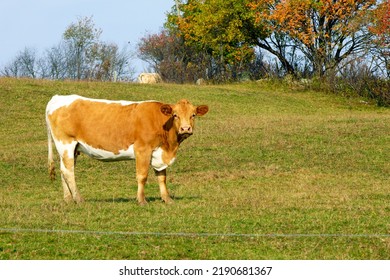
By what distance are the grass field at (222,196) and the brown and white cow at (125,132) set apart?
70 cm

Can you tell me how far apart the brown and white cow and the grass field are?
703 millimetres

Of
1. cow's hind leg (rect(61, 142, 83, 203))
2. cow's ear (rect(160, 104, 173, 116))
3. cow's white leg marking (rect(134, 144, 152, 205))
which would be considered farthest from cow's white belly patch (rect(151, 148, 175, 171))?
cow's hind leg (rect(61, 142, 83, 203))

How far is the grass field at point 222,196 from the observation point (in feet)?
34.0

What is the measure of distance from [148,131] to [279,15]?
3894 cm

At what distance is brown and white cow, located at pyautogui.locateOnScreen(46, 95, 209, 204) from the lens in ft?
47.9

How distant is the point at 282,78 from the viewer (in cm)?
5416

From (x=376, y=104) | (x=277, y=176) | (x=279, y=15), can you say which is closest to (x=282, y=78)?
(x=279, y=15)

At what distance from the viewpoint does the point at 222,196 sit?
16.1 m

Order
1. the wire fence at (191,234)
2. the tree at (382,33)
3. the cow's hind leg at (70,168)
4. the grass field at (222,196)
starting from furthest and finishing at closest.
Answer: the tree at (382,33) < the cow's hind leg at (70,168) < the wire fence at (191,234) < the grass field at (222,196)

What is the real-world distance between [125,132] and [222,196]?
247 cm

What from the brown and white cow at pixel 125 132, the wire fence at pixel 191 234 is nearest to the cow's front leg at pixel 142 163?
the brown and white cow at pixel 125 132

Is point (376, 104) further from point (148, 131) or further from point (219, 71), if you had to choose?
point (148, 131)

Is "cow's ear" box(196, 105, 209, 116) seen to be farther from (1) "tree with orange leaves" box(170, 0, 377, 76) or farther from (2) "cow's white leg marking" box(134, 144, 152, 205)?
(1) "tree with orange leaves" box(170, 0, 377, 76)

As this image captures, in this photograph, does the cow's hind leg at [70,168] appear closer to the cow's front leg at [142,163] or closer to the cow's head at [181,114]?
the cow's front leg at [142,163]
